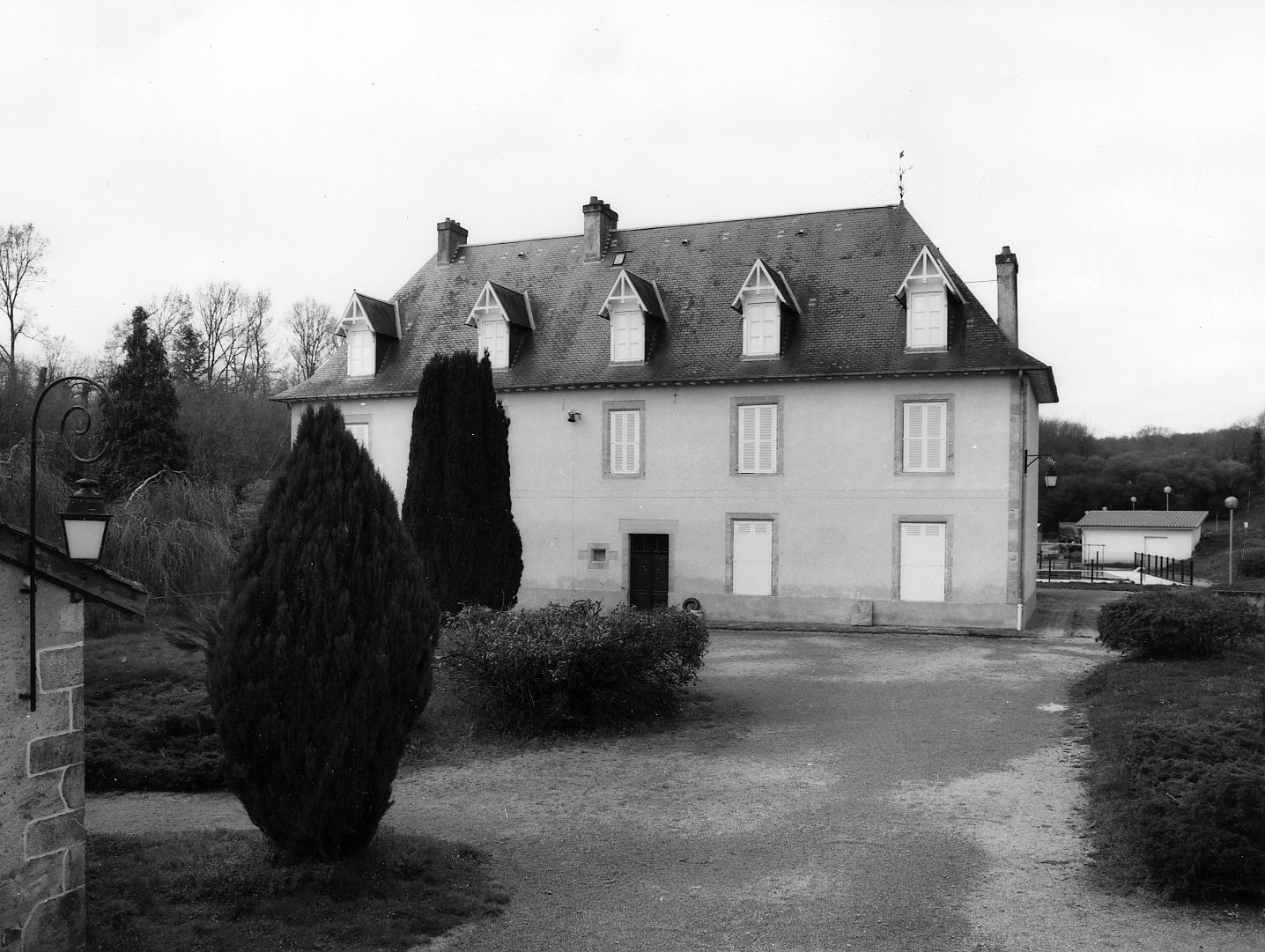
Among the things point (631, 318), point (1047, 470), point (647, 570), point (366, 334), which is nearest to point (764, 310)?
point (631, 318)

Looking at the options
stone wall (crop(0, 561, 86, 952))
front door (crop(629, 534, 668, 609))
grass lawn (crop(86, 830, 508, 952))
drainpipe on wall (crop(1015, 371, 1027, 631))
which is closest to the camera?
stone wall (crop(0, 561, 86, 952))

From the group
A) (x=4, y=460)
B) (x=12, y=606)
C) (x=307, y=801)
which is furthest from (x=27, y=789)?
(x=4, y=460)

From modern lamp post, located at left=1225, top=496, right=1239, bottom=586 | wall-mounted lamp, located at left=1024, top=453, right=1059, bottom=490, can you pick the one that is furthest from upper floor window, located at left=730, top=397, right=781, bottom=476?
modern lamp post, located at left=1225, top=496, right=1239, bottom=586

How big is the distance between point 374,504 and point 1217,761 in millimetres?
5665

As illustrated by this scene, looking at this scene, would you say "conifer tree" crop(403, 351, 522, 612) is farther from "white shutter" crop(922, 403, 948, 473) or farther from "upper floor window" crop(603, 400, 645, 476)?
"white shutter" crop(922, 403, 948, 473)

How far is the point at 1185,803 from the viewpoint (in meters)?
6.40

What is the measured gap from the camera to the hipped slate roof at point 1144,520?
48.7 meters

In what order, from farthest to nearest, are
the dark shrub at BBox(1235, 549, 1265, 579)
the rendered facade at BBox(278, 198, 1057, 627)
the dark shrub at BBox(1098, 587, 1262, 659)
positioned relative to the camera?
the dark shrub at BBox(1235, 549, 1265, 579) → the rendered facade at BBox(278, 198, 1057, 627) → the dark shrub at BBox(1098, 587, 1262, 659)

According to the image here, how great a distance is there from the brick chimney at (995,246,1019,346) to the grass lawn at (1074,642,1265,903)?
43.3 feet

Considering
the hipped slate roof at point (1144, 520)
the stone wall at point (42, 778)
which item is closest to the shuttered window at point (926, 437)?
the stone wall at point (42, 778)

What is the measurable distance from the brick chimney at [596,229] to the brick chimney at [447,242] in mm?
3690

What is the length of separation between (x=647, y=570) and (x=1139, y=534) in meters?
34.6

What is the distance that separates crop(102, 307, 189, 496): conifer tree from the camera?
2891 cm

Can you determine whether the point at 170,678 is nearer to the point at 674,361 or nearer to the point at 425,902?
the point at 425,902
